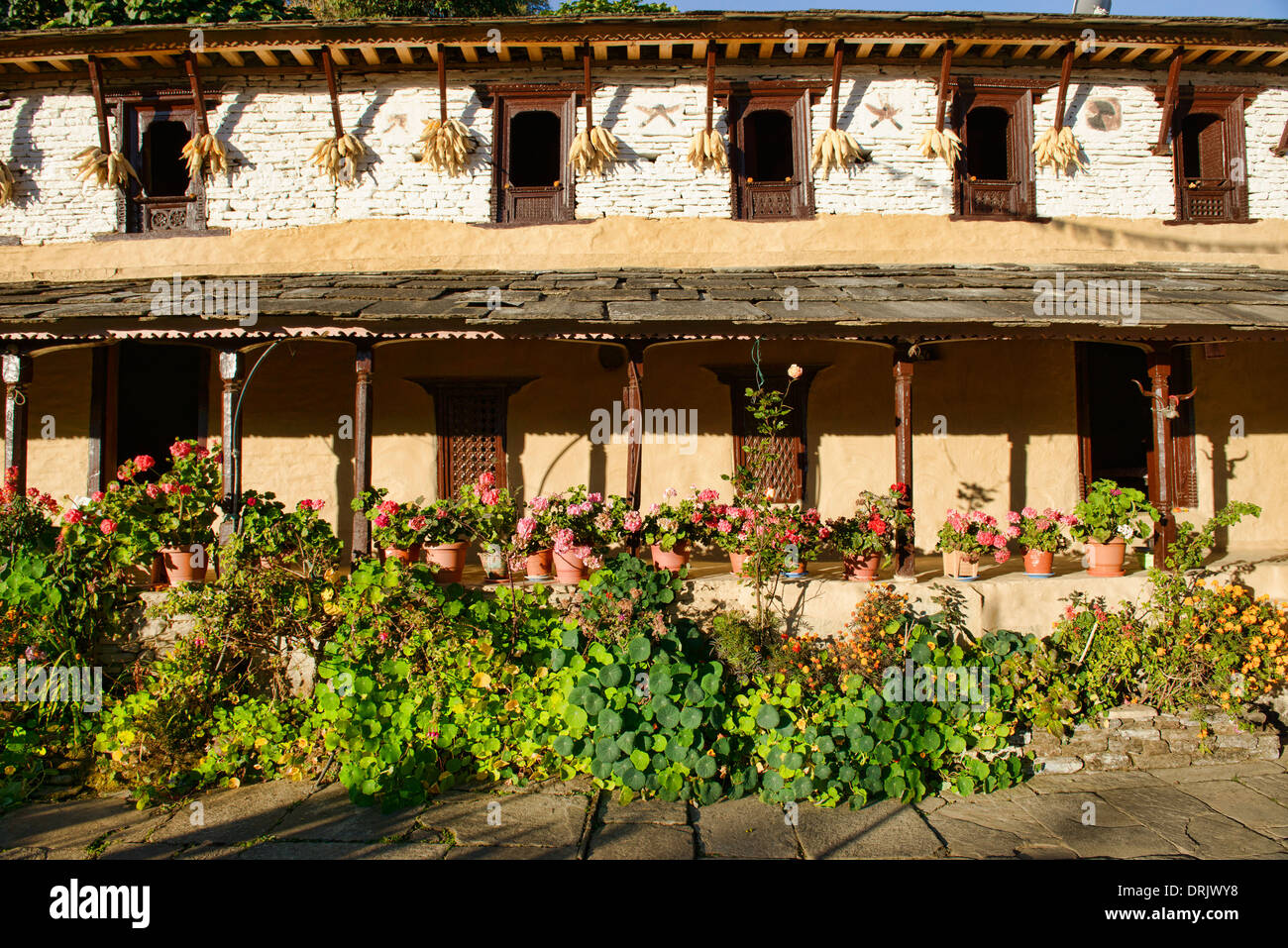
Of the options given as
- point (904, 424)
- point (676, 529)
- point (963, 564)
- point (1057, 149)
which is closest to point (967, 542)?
point (963, 564)

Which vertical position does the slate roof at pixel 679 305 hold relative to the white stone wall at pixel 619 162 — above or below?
below

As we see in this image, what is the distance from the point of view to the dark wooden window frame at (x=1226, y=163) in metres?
9.08

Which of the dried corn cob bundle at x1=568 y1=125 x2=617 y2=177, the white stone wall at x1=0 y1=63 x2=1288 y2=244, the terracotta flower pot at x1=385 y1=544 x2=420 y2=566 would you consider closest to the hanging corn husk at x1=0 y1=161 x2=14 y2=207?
the white stone wall at x1=0 y1=63 x2=1288 y2=244

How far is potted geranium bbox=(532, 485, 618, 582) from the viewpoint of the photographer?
6520 millimetres

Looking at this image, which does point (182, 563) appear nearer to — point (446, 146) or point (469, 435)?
point (469, 435)

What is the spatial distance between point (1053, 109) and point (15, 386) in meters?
11.3

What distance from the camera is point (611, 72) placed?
9086 millimetres

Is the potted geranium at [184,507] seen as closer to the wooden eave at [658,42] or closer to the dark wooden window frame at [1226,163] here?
the wooden eave at [658,42]

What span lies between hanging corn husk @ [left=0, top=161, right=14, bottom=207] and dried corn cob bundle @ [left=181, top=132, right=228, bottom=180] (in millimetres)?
2019

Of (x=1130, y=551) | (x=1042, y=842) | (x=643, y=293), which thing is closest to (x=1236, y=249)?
(x=1130, y=551)

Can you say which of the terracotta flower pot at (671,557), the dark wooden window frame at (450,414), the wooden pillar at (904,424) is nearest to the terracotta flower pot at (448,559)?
the terracotta flower pot at (671,557)

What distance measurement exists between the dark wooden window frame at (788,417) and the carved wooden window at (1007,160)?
8.73 feet

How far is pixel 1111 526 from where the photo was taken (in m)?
6.80

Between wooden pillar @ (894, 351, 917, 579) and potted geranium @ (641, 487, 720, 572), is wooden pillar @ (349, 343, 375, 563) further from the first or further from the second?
wooden pillar @ (894, 351, 917, 579)
